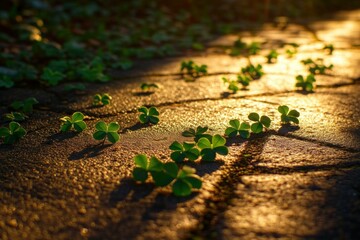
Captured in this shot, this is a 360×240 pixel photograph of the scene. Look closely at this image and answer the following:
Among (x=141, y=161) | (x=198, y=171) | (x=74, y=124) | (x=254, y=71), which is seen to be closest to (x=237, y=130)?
(x=198, y=171)

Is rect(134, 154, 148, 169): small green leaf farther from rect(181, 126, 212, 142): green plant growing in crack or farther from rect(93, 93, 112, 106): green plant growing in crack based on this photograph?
rect(93, 93, 112, 106): green plant growing in crack

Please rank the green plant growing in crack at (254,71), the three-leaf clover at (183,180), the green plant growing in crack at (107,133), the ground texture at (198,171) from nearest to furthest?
the ground texture at (198,171) → the three-leaf clover at (183,180) → the green plant growing in crack at (107,133) → the green plant growing in crack at (254,71)

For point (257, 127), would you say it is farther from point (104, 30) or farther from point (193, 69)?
point (104, 30)

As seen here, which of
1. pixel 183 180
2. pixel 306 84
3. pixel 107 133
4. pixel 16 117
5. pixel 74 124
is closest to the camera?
pixel 183 180

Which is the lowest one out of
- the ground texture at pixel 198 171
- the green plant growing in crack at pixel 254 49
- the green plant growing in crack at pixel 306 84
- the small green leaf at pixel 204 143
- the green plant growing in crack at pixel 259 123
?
the ground texture at pixel 198 171

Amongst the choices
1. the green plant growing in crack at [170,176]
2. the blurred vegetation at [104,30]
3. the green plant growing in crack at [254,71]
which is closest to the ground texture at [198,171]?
the green plant growing in crack at [170,176]

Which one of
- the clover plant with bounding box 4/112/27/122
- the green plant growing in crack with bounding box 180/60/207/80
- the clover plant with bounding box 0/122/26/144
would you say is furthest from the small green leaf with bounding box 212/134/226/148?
the green plant growing in crack with bounding box 180/60/207/80

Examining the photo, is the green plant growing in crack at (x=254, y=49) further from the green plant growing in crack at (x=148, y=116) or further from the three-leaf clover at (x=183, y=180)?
the three-leaf clover at (x=183, y=180)
